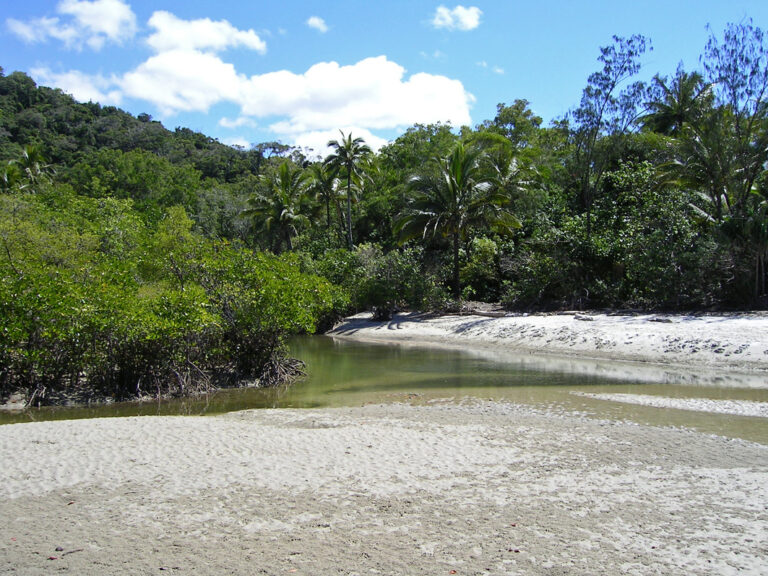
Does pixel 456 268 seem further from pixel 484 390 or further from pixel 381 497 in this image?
pixel 381 497

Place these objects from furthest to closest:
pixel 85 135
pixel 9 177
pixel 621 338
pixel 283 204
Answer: pixel 85 135
pixel 9 177
pixel 283 204
pixel 621 338

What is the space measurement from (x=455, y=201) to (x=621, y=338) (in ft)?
42.6

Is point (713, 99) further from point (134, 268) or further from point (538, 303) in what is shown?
point (134, 268)

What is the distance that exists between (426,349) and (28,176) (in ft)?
144

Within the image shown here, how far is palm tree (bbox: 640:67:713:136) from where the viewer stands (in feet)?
119

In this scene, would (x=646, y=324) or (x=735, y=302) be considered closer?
(x=646, y=324)

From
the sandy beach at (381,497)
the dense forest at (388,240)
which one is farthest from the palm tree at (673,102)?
the sandy beach at (381,497)

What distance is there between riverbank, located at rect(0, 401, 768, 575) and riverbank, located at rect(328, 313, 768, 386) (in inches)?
→ 379

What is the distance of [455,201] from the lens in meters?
31.6

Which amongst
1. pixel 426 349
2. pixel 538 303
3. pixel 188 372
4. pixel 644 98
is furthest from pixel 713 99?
pixel 188 372

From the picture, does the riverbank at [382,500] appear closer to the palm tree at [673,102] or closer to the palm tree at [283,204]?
the palm tree at [673,102]

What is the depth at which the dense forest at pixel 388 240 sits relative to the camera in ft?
49.5

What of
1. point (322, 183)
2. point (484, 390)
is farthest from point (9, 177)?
point (484, 390)

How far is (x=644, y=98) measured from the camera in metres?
35.0
